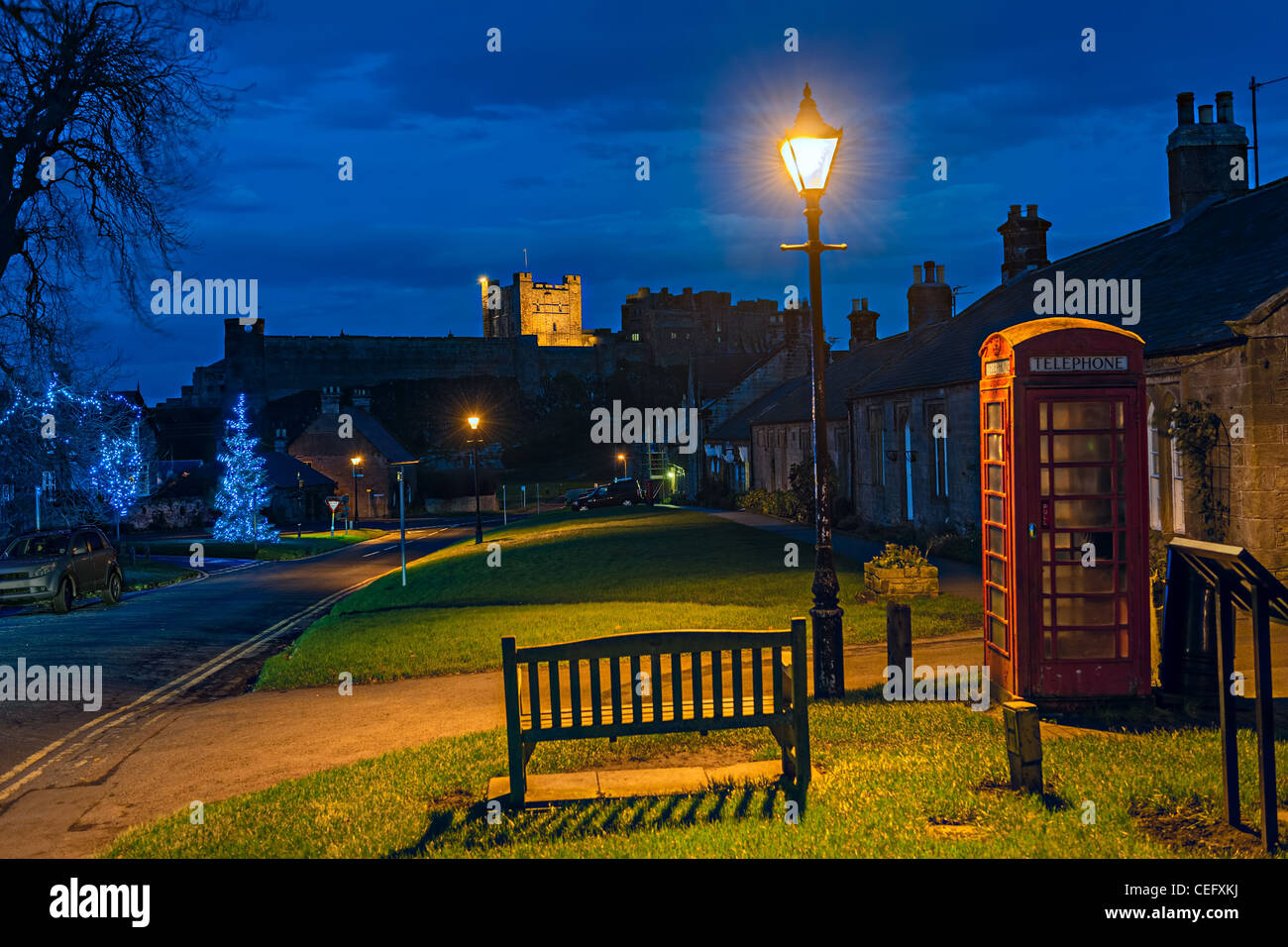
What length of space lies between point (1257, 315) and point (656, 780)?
38.8 ft

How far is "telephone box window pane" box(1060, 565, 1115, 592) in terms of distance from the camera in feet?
27.9

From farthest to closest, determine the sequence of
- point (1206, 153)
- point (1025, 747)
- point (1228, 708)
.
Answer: point (1206, 153)
point (1025, 747)
point (1228, 708)

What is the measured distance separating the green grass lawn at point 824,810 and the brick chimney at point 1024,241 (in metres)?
24.5

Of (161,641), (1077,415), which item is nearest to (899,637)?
(1077,415)

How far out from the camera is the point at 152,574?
1373 inches

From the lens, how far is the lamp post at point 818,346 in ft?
30.7

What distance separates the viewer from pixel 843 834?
5.84 m

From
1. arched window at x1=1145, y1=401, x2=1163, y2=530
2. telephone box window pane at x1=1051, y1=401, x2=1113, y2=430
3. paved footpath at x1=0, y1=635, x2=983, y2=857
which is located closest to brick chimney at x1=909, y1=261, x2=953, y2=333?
arched window at x1=1145, y1=401, x2=1163, y2=530

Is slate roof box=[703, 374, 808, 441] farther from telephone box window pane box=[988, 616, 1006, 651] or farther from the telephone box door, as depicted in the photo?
the telephone box door

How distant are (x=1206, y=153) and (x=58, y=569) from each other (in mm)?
26574

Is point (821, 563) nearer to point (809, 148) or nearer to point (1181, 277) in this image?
point (809, 148)

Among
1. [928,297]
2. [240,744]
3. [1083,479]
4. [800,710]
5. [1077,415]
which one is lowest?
[240,744]

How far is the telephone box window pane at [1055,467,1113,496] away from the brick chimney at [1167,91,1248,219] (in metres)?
16.9
